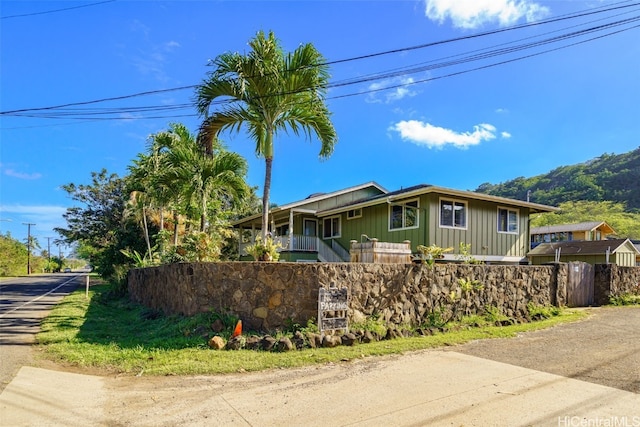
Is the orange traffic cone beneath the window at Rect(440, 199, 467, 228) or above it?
beneath

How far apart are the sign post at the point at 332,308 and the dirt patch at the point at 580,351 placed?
2.12m

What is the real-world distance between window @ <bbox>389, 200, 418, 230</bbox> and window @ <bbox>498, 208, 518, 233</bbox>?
455 centimetres

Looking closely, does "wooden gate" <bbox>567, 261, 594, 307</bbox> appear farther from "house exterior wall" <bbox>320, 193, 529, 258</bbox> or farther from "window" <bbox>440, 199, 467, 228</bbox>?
"window" <bbox>440, 199, 467, 228</bbox>

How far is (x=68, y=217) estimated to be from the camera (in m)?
32.2

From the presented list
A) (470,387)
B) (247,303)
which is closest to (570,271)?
(470,387)

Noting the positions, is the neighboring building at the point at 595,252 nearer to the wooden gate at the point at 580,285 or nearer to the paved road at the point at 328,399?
the wooden gate at the point at 580,285

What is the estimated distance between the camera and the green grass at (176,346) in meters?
5.80

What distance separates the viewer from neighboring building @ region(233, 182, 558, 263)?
15367mm

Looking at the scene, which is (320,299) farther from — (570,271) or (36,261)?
(36,261)

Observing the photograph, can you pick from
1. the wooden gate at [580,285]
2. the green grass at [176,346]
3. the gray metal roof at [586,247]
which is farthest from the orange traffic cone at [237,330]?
the gray metal roof at [586,247]

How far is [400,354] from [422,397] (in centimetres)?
203

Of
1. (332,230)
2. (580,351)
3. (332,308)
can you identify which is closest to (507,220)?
(332,230)

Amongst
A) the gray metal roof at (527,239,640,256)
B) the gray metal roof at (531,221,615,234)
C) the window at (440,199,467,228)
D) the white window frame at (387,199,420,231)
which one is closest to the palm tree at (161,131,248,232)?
the white window frame at (387,199,420,231)

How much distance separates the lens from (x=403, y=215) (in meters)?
16.3
